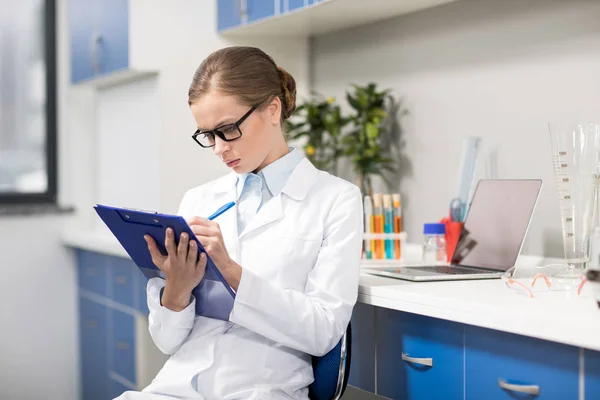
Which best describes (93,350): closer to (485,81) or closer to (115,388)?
→ (115,388)

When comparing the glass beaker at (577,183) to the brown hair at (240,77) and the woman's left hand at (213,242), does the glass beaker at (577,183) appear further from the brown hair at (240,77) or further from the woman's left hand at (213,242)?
the woman's left hand at (213,242)

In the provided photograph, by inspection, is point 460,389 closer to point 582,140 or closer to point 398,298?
point 398,298

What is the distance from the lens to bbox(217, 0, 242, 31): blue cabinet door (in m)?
2.83

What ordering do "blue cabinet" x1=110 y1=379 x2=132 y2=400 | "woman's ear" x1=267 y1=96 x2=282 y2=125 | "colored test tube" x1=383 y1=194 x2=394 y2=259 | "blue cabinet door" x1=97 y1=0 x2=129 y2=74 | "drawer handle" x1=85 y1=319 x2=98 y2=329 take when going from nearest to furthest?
"woman's ear" x1=267 y1=96 x2=282 y2=125
"colored test tube" x1=383 y1=194 x2=394 y2=259
"blue cabinet door" x1=97 y1=0 x2=129 y2=74
"blue cabinet" x1=110 y1=379 x2=132 y2=400
"drawer handle" x1=85 y1=319 x2=98 y2=329

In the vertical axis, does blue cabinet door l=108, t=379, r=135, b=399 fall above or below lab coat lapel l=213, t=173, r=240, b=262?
below

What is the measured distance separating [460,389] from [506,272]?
39 centimetres

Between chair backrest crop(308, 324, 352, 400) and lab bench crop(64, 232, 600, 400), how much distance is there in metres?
0.12

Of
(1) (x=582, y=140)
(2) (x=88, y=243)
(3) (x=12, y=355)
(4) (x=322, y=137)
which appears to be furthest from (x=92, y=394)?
(1) (x=582, y=140)

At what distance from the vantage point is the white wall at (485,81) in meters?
2.10

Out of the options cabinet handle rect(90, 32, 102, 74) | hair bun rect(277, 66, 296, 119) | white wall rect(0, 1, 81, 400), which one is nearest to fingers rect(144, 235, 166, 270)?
hair bun rect(277, 66, 296, 119)

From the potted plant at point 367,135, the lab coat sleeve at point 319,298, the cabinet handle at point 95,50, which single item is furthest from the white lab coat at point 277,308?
the cabinet handle at point 95,50

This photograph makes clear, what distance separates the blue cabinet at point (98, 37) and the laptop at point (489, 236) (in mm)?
1539

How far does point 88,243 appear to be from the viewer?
10.9 ft

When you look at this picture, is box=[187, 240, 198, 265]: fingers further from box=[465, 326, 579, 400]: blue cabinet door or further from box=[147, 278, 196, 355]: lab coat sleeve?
box=[465, 326, 579, 400]: blue cabinet door
